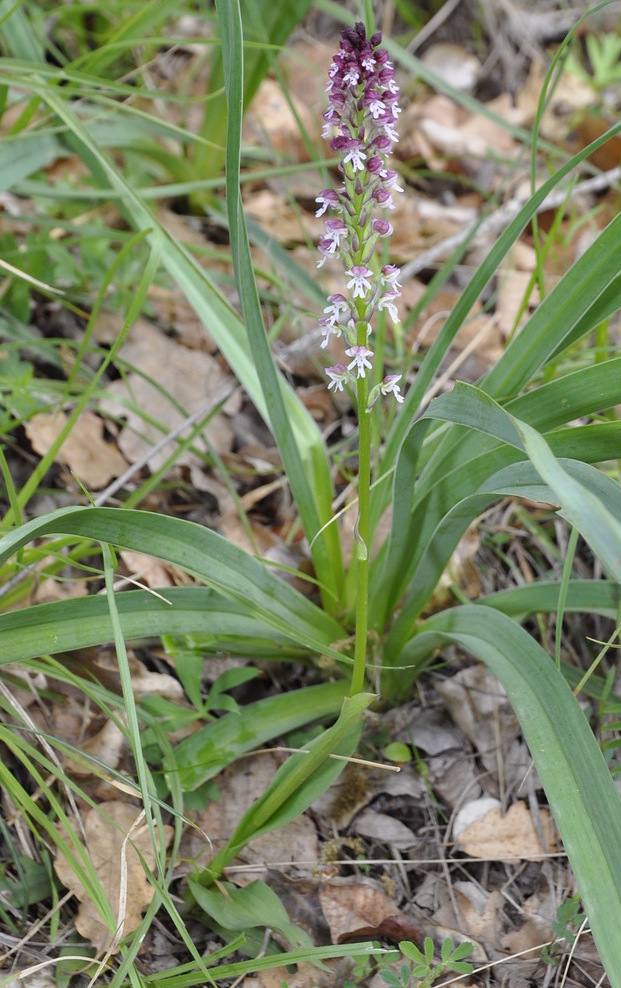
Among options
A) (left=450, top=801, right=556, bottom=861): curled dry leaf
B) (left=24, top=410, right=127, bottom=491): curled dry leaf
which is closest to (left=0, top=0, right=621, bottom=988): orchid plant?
(left=450, top=801, right=556, bottom=861): curled dry leaf

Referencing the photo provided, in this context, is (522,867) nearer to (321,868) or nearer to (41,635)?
(321,868)

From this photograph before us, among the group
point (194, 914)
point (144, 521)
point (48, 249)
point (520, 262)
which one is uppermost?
point (520, 262)

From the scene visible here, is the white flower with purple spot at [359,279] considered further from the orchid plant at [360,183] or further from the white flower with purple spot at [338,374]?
the white flower with purple spot at [338,374]

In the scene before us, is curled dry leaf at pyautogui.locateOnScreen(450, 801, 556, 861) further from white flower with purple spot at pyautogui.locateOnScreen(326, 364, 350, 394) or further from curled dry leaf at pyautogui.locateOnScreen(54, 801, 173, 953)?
white flower with purple spot at pyautogui.locateOnScreen(326, 364, 350, 394)

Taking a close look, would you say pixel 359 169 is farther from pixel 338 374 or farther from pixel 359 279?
pixel 338 374

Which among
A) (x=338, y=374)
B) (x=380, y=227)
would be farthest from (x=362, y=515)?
(x=380, y=227)

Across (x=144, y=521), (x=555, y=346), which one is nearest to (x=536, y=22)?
(x=555, y=346)

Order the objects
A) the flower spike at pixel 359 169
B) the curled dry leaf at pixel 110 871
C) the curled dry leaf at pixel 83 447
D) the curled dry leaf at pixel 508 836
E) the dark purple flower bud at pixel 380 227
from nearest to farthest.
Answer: the flower spike at pixel 359 169 < the dark purple flower bud at pixel 380 227 < the curled dry leaf at pixel 110 871 < the curled dry leaf at pixel 508 836 < the curled dry leaf at pixel 83 447

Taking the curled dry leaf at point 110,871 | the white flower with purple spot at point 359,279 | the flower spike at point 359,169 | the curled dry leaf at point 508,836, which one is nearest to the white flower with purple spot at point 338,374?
the flower spike at point 359,169
